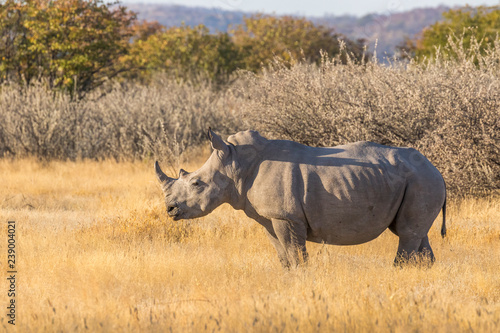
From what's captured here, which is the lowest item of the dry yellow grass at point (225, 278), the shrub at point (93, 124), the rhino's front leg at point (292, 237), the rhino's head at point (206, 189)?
the shrub at point (93, 124)

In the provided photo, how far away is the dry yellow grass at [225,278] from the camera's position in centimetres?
460

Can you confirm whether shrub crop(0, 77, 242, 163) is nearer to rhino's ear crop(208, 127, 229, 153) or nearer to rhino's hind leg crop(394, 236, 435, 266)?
rhino's ear crop(208, 127, 229, 153)

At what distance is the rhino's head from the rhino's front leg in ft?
1.91

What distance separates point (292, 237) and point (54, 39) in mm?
15711

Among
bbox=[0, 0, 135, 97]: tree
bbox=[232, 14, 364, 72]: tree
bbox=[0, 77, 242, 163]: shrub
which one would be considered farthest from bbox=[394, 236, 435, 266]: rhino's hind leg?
bbox=[232, 14, 364, 72]: tree

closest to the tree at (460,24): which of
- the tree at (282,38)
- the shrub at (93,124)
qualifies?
the tree at (282,38)

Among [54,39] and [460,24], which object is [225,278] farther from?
[460,24]

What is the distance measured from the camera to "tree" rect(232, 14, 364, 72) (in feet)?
104

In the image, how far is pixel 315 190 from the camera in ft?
19.3

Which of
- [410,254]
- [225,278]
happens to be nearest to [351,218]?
[410,254]

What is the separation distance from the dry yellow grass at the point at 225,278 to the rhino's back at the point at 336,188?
439mm

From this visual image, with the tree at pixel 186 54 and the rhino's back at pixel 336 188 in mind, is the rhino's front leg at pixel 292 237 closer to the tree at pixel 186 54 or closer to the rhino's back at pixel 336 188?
the rhino's back at pixel 336 188

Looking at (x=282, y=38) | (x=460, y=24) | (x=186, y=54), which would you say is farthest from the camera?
(x=282, y=38)

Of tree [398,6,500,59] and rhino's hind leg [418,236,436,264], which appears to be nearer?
rhino's hind leg [418,236,436,264]
